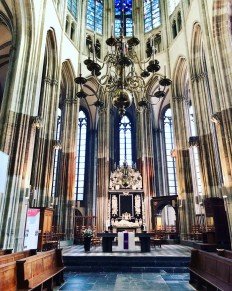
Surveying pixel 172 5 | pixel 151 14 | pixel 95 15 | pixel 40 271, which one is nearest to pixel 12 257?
pixel 40 271

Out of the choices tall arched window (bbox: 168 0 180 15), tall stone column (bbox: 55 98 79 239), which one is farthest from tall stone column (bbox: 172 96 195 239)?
tall arched window (bbox: 168 0 180 15)

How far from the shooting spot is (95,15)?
2262cm

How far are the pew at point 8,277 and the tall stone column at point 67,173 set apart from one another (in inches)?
479

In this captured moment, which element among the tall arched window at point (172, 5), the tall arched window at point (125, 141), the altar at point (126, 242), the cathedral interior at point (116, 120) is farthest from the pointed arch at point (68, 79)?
the altar at point (126, 242)

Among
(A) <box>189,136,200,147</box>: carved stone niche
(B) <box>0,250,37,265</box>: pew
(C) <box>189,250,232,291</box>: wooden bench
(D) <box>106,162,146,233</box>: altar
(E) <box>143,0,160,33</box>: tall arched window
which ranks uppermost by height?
(E) <box>143,0,160,33</box>: tall arched window

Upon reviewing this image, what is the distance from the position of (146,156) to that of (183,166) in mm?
4142

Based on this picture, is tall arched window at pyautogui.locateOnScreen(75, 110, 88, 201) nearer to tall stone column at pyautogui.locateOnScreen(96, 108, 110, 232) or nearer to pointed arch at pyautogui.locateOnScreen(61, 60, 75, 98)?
tall stone column at pyautogui.locateOnScreen(96, 108, 110, 232)

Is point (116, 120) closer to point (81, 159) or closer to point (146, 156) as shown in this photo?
point (81, 159)

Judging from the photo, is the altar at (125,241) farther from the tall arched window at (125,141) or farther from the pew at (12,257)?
the tall arched window at (125,141)

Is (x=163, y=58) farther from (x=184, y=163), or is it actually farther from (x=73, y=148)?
(x=73, y=148)

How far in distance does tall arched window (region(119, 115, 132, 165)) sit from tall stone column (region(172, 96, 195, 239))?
7049 mm

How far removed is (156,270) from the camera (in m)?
8.41

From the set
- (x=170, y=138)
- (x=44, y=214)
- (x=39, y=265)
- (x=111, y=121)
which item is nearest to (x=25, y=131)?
(x=44, y=214)

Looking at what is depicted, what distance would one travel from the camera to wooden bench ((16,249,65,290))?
440 centimetres
